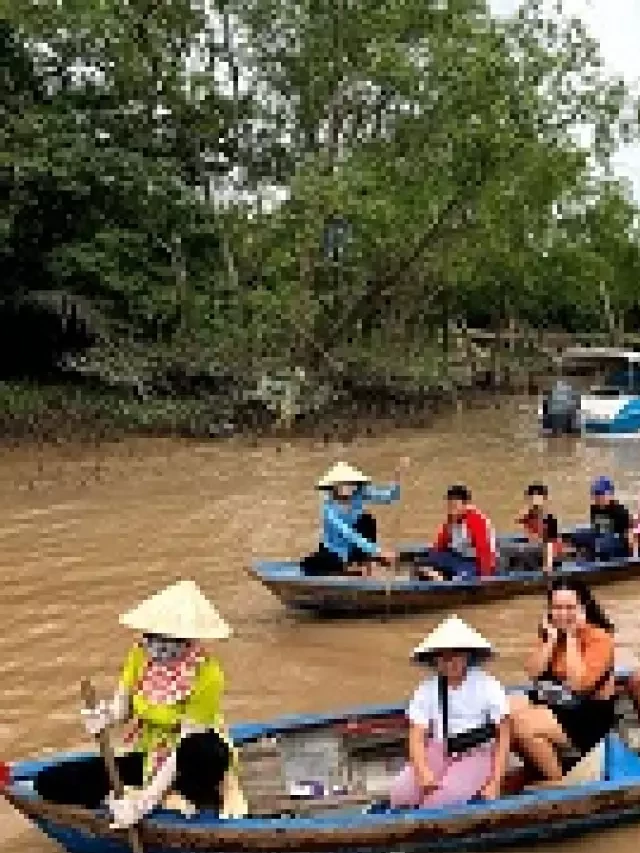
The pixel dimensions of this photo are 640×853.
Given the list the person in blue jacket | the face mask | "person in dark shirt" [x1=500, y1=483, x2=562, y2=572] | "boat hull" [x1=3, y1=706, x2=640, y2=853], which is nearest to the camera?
"boat hull" [x1=3, y1=706, x2=640, y2=853]

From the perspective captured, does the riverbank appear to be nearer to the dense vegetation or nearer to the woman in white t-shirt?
the dense vegetation

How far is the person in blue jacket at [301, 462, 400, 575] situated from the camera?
10.6 meters

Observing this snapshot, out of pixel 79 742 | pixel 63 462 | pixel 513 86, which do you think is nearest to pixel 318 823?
pixel 79 742

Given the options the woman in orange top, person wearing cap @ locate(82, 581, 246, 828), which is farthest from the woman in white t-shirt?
person wearing cap @ locate(82, 581, 246, 828)

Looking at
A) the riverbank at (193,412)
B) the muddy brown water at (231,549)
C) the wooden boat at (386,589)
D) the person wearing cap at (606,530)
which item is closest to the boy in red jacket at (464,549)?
the wooden boat at (386,589)

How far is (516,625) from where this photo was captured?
1073 cm

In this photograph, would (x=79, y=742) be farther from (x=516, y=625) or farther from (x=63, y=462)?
(x=63, y=462)

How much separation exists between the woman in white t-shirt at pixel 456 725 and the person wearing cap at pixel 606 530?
19.5 ft

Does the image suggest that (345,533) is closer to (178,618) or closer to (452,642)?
(452,642)

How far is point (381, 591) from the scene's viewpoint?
1040 cm

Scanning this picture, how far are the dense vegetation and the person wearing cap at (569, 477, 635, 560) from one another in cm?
1119

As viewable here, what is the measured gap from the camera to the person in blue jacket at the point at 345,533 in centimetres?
1058

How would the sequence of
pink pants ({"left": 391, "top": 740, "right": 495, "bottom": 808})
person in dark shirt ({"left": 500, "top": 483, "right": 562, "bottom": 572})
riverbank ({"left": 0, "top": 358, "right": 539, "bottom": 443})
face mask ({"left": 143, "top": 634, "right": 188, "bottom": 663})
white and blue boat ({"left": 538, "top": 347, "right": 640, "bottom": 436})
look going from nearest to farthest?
1. face mask ({"left": 143, "top": 634, "right": 188, "bottom": 663})
2. pink pants ({"left": 391, "top": 740, "right": 495, "bottom": 808})
3. person in dark shirt ({"left": 500, "top": 483, "right": 562, "bottom": 572})
4. riverbank ({"left": 0, "top": 358, "right": 539, "bottom": 443})
5. white and blue boat ({"left": 538, "top": 347, "right": 640, "bottom": 436})

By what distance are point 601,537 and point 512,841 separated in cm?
583
